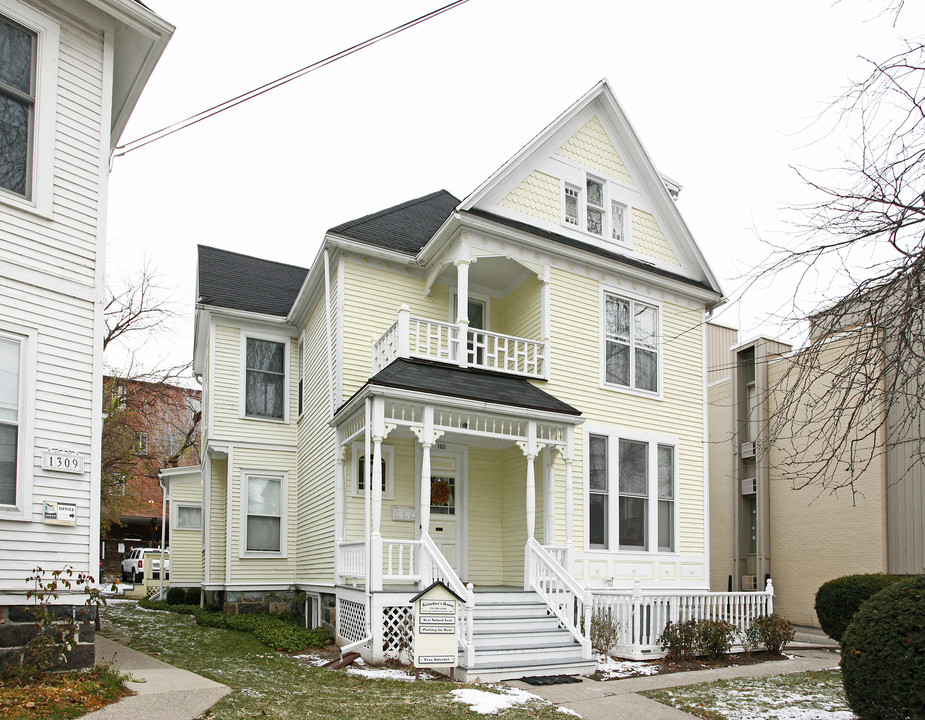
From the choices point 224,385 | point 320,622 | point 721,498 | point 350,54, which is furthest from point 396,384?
point 721,498

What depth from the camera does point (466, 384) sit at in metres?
13.8

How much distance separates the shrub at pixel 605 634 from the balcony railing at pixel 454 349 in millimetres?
4616

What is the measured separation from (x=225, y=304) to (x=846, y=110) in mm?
14891

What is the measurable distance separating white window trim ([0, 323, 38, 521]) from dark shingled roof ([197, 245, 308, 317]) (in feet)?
31.3

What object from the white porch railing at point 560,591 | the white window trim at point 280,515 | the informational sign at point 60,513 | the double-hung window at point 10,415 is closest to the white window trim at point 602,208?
the white porch railing at point 560,591

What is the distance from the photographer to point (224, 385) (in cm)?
1827

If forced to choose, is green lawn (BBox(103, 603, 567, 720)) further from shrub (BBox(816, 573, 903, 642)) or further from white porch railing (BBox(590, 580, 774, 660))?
shrub (BBox(816, 573, 903, 642))

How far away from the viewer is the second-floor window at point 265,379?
737 inches

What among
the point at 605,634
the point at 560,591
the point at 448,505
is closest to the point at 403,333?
the point at 448,505

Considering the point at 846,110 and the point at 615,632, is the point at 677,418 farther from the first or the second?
the point at 846,110

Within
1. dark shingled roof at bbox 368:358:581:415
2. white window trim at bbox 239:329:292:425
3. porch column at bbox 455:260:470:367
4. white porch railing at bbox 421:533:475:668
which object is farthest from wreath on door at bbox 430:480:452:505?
white window trim at bbox 239:329:292:425

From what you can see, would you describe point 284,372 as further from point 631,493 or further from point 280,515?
point 631,493

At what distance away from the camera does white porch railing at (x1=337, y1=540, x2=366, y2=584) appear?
12.7 m

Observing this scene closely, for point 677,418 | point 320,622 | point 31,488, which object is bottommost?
point 320,622
